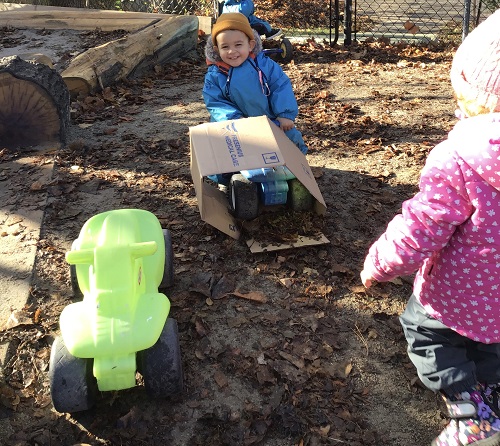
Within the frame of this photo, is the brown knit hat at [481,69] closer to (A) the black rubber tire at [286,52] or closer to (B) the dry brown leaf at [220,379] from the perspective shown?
(B) the dry brown leaf at [220,379]

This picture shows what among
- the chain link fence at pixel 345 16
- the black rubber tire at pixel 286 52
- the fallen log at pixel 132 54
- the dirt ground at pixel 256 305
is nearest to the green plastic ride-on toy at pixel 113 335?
the dirt ground at pixel 256 305

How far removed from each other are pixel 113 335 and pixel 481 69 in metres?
1.58

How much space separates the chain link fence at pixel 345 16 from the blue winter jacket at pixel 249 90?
432 cm

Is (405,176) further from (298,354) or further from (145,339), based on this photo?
(145,339)

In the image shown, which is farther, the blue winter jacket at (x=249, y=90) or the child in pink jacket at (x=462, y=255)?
the blue winter jacket at (x=249, y=90)

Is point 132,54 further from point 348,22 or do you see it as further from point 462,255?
point 462,255

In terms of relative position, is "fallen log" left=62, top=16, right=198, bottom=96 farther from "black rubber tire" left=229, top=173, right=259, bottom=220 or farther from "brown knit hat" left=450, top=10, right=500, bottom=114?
"brown knit hat" left=450, top=10, right=500, bottom=114

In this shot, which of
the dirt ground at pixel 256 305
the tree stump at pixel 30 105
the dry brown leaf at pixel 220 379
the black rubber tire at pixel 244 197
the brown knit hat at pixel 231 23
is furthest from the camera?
the tree stump at pixel 30 105

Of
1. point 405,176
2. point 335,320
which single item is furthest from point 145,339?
point 405,176

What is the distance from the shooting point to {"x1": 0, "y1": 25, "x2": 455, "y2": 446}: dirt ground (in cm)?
236

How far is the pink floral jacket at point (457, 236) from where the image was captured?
1.69m

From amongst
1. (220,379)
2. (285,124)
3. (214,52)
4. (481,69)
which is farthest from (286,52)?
(481,69)

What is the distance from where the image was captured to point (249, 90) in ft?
12.8

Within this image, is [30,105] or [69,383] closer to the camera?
[69,383]
